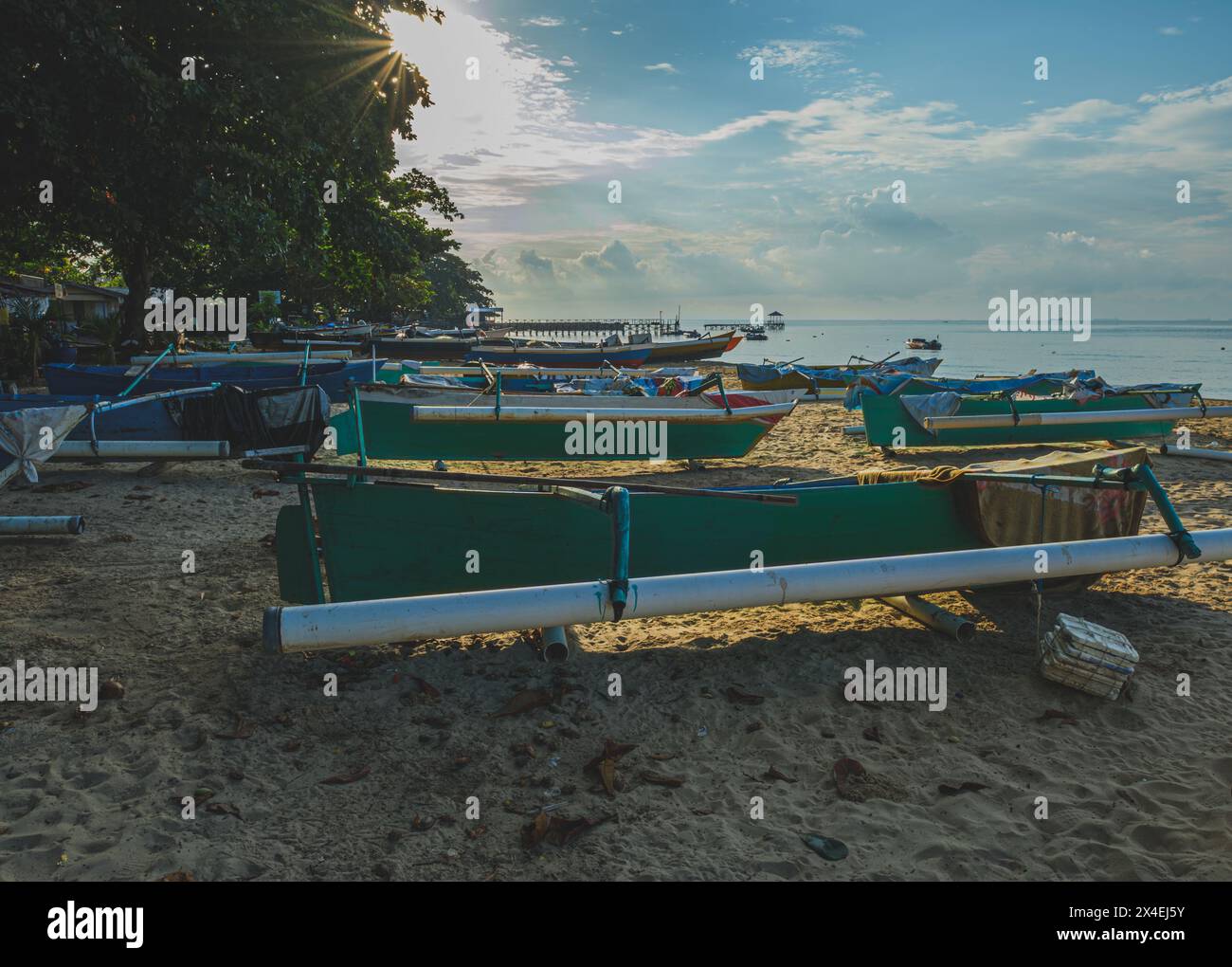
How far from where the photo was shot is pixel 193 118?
16.9m

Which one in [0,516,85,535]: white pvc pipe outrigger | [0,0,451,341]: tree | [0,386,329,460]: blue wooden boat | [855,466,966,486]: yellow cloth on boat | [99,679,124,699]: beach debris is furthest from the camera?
[0,0,451,341]: tree

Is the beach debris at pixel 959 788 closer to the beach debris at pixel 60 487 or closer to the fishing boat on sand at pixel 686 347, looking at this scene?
the beach debris at pixel 60 487

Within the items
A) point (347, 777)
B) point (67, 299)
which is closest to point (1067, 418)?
point (347, 777)

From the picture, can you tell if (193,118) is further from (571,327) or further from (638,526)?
(571,327)

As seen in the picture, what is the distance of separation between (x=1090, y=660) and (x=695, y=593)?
2.44m

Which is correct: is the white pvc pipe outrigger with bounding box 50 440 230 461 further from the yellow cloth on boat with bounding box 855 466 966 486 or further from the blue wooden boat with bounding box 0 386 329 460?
the yellow cloth on boat with bounding box 855 466 966 486

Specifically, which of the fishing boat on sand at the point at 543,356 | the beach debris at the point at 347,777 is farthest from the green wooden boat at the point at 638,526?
the fishing boat on sand at the point at 543,356

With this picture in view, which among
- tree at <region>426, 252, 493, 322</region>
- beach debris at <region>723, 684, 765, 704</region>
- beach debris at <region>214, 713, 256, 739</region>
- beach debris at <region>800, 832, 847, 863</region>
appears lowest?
beach debris at <region>800, 832, 847, 863</region>

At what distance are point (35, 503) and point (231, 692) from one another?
6.44 meters

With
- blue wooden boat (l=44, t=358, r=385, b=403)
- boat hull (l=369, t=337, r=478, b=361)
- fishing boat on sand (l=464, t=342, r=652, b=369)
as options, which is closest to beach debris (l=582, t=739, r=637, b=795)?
blue wooden boat (l=44, t=358, r=385, b=403)

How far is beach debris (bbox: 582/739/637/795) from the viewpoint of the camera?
380 cm

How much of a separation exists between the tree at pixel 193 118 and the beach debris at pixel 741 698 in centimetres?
1635

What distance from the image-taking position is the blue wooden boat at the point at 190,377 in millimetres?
13453

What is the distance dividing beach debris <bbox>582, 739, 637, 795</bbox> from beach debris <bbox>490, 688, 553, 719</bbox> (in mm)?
551
